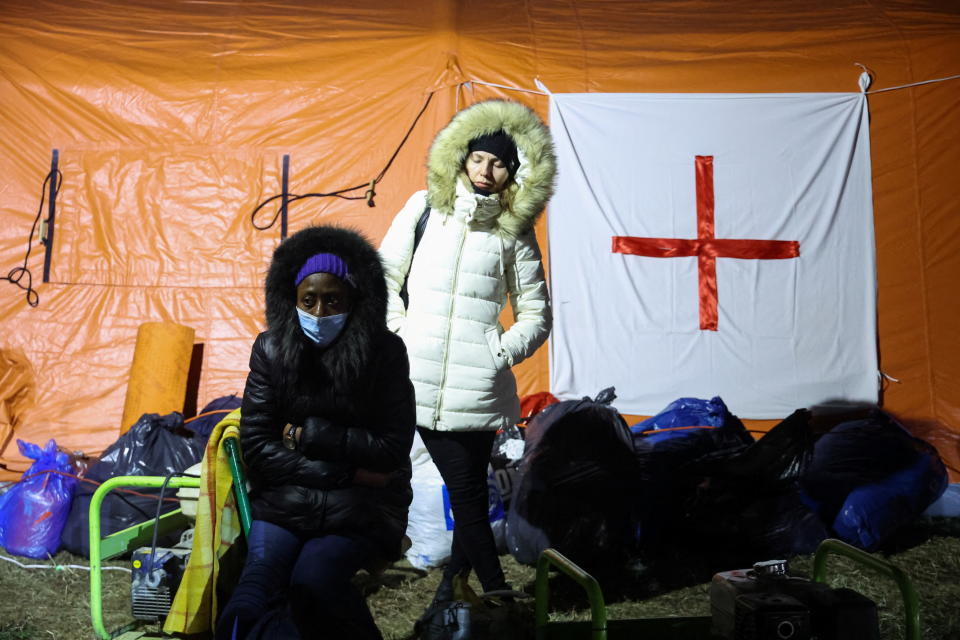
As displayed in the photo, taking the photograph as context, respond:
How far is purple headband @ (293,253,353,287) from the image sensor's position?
2.67 metres

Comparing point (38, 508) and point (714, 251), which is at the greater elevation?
point (714, 251)

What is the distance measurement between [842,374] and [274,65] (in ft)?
12.7

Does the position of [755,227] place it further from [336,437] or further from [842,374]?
[336,437]

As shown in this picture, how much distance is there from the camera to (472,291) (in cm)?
321

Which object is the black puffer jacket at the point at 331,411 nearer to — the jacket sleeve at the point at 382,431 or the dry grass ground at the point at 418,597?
the jacket sleeve at the point at 382,431

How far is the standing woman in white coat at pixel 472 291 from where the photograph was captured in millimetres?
3129

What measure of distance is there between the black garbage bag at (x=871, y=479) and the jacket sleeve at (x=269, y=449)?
2619 millimetres

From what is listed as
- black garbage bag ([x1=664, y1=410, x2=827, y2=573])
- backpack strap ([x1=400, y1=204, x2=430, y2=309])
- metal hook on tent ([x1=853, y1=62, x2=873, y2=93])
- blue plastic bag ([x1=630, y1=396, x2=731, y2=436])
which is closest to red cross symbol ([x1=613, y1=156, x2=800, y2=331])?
blue plastic bag ([x1=630, y1=396, x2=731, y2=436])

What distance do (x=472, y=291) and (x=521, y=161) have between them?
0.54m

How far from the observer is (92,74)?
5512 millimetres

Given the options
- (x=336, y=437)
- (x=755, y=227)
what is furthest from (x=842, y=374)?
(x=336, y=437)

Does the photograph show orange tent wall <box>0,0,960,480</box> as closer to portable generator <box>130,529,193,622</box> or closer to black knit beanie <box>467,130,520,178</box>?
portable generator <box>130,529,193,622</box>

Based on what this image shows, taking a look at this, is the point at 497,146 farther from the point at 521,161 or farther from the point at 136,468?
the point at 136,468

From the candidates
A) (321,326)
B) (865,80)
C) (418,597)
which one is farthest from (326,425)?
(865,80)
